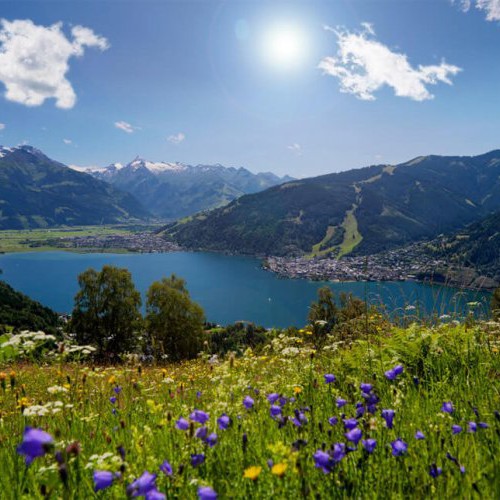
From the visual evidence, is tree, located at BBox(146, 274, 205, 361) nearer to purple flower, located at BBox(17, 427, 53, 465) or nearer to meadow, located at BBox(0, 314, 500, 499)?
meadow, located at BBox(0, 314, 500, 499)

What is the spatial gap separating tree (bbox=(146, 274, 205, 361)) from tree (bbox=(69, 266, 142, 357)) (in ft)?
6.46

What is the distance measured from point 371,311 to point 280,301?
135040mm

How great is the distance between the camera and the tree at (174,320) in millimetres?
33281

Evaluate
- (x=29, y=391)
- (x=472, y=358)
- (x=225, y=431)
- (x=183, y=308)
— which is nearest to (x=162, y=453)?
(x=225, y=431)

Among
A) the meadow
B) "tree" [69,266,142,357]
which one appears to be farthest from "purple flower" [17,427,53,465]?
"tree" [69,266,142,357]

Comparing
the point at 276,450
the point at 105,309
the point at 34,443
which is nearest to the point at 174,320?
the point at 105,309

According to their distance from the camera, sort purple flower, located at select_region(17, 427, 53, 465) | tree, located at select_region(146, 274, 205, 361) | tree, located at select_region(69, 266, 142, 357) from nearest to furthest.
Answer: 1. purple flower, located at select_region(17, 427, 53, 465)
2. tree, located at select_region(69, 266, 142, 357)
3. tree, located at select_region(146, 274, 205, 361)

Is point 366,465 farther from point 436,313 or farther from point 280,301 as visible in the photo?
point 280,301

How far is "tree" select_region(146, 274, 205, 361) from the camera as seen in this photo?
3328 centimetres

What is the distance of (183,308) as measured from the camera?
1372 inches

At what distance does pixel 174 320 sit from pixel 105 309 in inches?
→ 238

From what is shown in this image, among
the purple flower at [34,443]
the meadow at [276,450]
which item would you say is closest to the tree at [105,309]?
the meadow at [276,450]

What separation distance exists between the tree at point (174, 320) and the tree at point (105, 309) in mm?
1970

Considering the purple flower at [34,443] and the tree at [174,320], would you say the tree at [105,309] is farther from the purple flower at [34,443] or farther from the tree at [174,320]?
the purple flower at [34,443]
